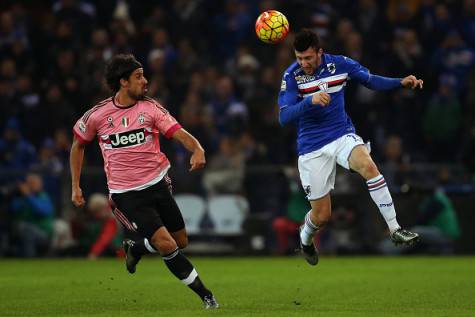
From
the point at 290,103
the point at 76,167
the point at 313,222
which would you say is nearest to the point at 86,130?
the point at 76,167

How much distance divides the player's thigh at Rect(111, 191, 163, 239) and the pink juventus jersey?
8 centimetres

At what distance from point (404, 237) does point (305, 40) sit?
7.51 ft

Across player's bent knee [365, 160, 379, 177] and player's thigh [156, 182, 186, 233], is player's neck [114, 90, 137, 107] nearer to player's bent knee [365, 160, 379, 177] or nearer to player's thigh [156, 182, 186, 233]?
player's thigh [156, 182, 186, 233]

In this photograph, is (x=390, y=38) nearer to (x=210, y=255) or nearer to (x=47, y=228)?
(x=210, y=255)

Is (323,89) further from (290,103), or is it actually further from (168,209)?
(168,209)

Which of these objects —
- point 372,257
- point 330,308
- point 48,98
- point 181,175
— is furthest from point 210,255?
point 330,308

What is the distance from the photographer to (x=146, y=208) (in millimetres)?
10312

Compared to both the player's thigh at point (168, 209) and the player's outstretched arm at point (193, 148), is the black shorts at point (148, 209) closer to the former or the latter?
the player's thigh at point (168, 209)

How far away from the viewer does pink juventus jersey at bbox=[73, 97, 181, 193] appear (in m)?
10.4

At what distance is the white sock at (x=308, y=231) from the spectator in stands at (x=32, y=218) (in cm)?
854

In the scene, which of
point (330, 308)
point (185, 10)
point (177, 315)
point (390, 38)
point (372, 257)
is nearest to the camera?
point (177, 315)

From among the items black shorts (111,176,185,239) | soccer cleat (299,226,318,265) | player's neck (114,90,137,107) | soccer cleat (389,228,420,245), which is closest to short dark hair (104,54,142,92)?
player's neck (114,90,137,107)

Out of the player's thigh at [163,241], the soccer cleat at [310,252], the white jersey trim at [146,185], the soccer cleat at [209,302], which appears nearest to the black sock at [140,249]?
the white jersey trim at [146,185]

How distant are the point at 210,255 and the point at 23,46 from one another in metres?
5.98
